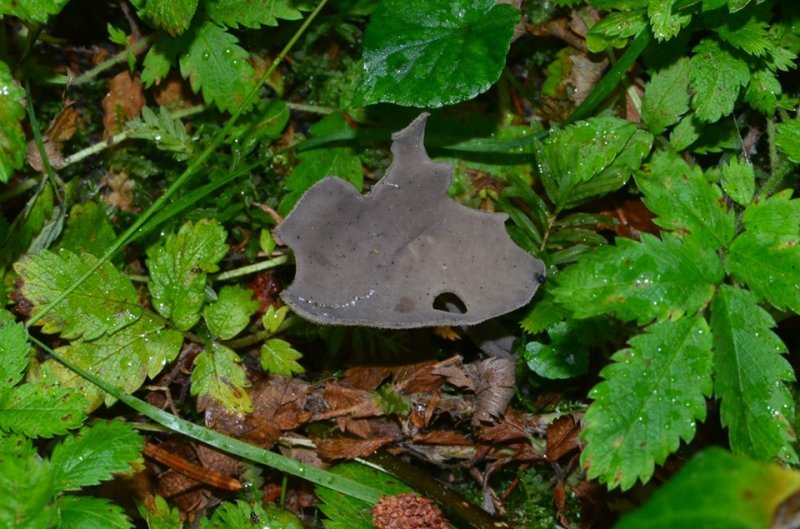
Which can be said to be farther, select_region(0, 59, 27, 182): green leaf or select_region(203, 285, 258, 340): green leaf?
select_region(203, 285, 258, 340): green leaf

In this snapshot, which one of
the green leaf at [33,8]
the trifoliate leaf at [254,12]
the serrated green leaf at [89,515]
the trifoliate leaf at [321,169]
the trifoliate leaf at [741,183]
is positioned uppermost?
the green leaf at [33,8]

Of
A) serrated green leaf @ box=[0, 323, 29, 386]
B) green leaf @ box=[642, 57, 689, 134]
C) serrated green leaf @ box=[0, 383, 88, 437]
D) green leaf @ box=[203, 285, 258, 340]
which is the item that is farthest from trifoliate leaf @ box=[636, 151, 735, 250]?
serrated green leaf @ box=[0, 323, 29, 386]

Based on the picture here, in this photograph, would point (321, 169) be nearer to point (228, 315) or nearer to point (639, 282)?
point (228, 315)

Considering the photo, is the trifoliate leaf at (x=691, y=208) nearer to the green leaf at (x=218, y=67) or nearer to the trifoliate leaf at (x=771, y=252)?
the trifoliate leaf at (x=771, y=252)

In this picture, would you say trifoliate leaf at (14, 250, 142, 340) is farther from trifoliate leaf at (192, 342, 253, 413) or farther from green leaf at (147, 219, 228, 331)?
trifoliate leaf at (192, 342, 253, 413)

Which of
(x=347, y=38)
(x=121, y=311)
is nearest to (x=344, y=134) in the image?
(x=347, y=38)

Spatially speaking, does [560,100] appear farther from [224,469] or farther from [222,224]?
[224,469]

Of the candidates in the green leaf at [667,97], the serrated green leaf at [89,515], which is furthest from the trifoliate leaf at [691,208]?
the serrated green leaf at [89,515]

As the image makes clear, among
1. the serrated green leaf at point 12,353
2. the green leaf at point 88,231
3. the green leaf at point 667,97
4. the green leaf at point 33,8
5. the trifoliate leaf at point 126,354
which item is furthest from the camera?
the green leaf at point 88,231
